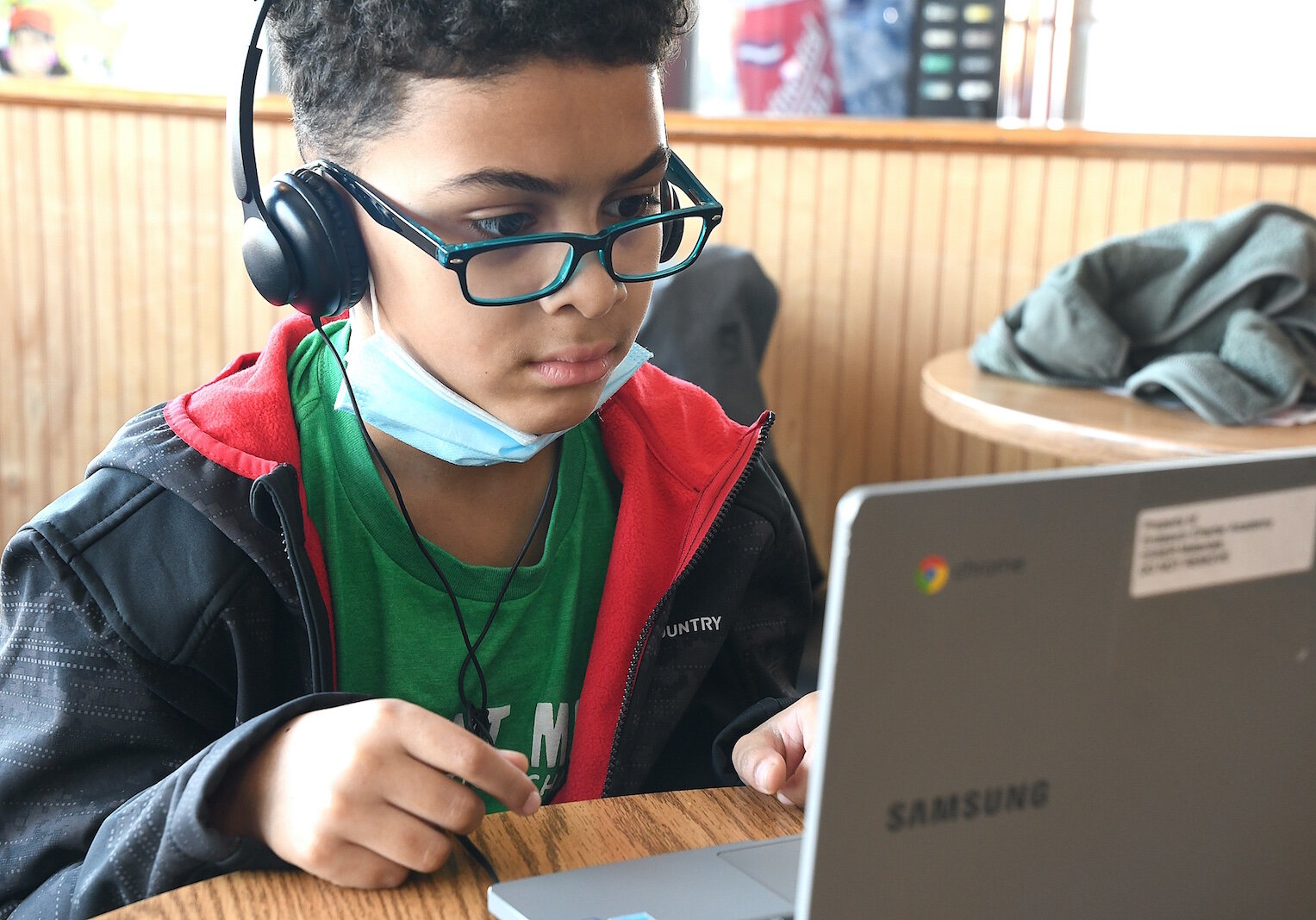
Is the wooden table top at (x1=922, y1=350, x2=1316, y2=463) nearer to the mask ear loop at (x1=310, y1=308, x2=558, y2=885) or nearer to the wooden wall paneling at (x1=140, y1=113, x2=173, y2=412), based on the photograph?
the mask ear loop at (x1=310, y1=308, x2=558, y2=885)

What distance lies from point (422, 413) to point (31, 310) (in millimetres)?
2280

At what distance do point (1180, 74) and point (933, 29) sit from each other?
558 millimetres

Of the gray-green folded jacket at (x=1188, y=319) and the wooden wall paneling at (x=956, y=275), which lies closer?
the gray-green folded jacket at (x=1188, y=319)

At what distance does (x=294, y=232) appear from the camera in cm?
84

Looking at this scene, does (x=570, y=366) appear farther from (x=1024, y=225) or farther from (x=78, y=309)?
(x=78, y=309)

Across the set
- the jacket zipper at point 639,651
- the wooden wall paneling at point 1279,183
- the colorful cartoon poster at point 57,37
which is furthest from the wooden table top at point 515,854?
the colorful cartoon poster at point 57,37

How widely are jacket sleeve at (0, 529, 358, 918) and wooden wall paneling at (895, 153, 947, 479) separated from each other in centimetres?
201

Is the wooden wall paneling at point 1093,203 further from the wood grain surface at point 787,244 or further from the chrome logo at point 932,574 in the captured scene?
the chrome logo at point 932,574

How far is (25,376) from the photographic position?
9.36 feet

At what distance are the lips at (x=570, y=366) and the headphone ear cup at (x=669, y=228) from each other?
116 mm

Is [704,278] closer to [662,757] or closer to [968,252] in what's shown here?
[968,252]

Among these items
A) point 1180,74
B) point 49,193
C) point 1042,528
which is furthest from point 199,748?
point 1180,74

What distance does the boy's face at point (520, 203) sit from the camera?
2.62ft

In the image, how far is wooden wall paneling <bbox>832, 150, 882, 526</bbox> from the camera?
258cm
